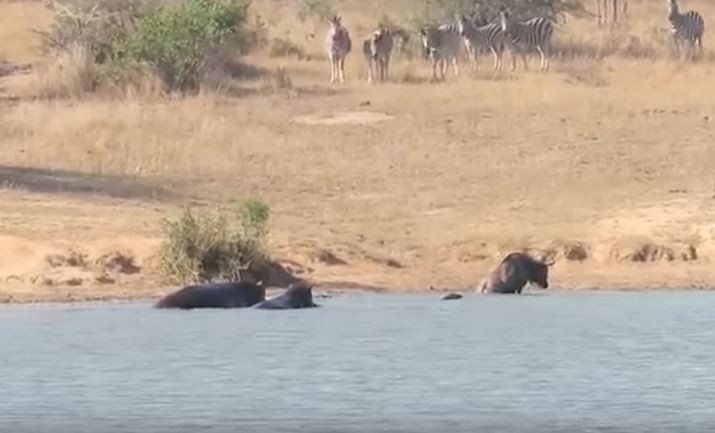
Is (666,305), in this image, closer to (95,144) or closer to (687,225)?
(687,225)

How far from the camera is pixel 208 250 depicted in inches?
705

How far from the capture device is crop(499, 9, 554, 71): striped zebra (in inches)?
1328

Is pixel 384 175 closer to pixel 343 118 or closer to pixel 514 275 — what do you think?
pixel 343 118

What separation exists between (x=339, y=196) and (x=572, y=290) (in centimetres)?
421

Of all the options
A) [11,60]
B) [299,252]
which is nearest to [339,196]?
[299,252]

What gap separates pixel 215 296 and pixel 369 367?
4041mm

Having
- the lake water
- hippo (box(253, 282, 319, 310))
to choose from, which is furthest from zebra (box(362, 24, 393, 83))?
hippo (box(253, 282, 319, 310))

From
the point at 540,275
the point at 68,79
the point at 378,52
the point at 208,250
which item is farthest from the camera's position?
the point at 378,52

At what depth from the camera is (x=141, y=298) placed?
17.0m

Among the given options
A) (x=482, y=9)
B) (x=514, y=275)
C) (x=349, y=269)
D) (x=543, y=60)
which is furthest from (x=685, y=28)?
(x=514, y=275)

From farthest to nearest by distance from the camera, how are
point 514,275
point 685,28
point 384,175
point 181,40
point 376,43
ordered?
point 685,28
point 376,43
point 181,40
point 384,175
point 514,275

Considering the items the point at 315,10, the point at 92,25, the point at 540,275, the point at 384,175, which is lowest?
the point at 540,275

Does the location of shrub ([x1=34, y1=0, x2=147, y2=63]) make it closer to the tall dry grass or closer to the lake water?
the tall dry grass

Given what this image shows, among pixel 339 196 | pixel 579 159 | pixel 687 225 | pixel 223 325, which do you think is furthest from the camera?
pixel 579 159
